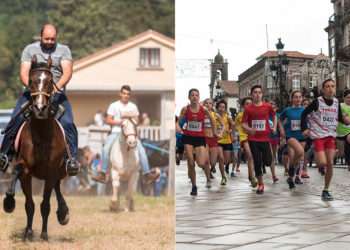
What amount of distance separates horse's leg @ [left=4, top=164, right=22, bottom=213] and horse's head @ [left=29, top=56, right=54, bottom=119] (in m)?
0.49

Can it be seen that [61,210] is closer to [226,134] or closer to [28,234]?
[28,234]

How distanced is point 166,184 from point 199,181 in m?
3.53

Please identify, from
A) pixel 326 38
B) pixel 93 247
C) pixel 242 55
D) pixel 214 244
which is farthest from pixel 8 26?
pixel 326 38

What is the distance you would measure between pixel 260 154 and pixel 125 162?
7.19 feet

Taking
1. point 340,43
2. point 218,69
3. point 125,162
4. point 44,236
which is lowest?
point 44,236

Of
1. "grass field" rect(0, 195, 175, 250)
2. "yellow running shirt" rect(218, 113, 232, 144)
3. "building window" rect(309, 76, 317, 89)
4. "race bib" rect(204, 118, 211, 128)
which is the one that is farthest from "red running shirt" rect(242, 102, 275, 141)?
"grass field" rect(0, 195, 175, 250)

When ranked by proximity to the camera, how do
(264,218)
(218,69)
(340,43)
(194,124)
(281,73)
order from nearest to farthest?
(264,218)
(194,124)
(340,43)
(281,73)
(218,69)

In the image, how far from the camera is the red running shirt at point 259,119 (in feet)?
29.5

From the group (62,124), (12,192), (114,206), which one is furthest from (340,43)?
(12,192)

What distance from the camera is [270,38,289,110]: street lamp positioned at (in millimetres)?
9711

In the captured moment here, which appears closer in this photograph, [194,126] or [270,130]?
[194,126]

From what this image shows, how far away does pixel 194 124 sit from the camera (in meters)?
8.66

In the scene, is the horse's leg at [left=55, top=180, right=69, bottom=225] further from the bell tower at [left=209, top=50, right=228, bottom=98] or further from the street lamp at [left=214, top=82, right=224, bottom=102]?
the street lamp at [left=214, top=82, right=224, bottom=102]

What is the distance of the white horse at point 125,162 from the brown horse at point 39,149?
145 cm
